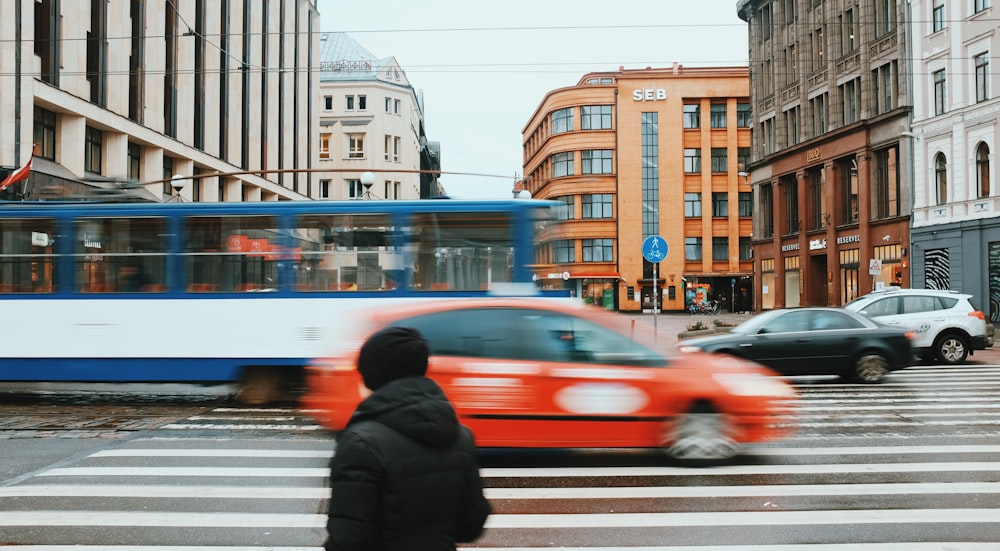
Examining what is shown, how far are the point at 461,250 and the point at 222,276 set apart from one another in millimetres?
3662

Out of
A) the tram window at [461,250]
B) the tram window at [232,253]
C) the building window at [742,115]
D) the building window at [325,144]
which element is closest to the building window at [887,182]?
the building window at [742,115]

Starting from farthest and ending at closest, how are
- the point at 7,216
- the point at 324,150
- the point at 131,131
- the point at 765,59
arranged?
1. the point at 324,150
2. the point at 765,59
3. the point at 131,131
4. the point at 7,216

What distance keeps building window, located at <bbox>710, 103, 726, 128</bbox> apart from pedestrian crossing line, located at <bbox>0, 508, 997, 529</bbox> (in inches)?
2854

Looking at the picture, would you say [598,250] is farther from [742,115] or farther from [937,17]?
[937,17]

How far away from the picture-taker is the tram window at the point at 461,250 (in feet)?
41.7

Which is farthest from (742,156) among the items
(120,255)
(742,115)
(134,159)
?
(120,255)

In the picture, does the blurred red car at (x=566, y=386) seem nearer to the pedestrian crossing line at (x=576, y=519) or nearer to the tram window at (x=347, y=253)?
the pedestrian crossing line at (x=576, y=519)

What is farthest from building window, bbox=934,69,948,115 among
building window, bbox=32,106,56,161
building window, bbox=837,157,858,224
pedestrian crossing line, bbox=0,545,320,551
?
pedestrian crossing line, bbox=0,545,320,551

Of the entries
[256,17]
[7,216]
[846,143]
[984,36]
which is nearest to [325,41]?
[256,17]

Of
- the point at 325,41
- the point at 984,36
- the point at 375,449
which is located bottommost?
the point at 375,449

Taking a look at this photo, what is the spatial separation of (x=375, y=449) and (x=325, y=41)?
332 ft

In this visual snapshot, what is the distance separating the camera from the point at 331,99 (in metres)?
88.1

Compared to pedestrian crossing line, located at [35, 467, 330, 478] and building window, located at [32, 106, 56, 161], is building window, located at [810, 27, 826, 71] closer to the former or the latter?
building window, located at [32, 106, 56, 161]

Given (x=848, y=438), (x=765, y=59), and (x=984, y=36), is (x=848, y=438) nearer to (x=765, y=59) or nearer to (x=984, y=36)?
(x=984, y=36)
